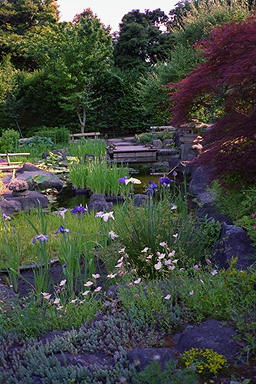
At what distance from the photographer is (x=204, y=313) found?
238 cm

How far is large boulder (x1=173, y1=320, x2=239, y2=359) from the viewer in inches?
81.0

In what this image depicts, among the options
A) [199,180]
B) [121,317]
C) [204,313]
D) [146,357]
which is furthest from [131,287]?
[199,180]

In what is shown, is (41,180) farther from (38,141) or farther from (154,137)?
(154,137)

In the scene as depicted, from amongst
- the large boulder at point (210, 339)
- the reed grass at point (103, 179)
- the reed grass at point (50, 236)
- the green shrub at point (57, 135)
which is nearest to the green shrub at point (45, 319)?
the large boulder at point (210, 339)

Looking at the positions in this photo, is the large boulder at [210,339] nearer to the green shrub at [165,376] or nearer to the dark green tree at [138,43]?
the green shrub at [165,376]

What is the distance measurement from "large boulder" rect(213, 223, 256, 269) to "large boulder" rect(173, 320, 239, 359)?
3.29 ft

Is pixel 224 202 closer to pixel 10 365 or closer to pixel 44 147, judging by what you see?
pixel 10 365

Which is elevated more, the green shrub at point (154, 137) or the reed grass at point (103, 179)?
the green shrub at point (154, 137)

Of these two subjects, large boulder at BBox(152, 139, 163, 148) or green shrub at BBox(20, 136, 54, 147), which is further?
green shrub at BBox(20, 136, 54, 147)

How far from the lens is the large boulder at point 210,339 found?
2.06 m

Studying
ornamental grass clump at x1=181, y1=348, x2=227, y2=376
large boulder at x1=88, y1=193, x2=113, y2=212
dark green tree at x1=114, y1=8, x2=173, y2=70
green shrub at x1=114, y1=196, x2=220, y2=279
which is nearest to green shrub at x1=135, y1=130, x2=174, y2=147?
dark green tree at x1=114, y1=8, x2=173, y2=70

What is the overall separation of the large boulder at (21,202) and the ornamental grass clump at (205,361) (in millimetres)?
4512

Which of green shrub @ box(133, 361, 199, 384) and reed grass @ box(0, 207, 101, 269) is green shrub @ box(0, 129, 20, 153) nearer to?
reed grass @ box(0, 207, 101, 269)

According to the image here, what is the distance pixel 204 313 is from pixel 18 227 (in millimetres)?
3084
